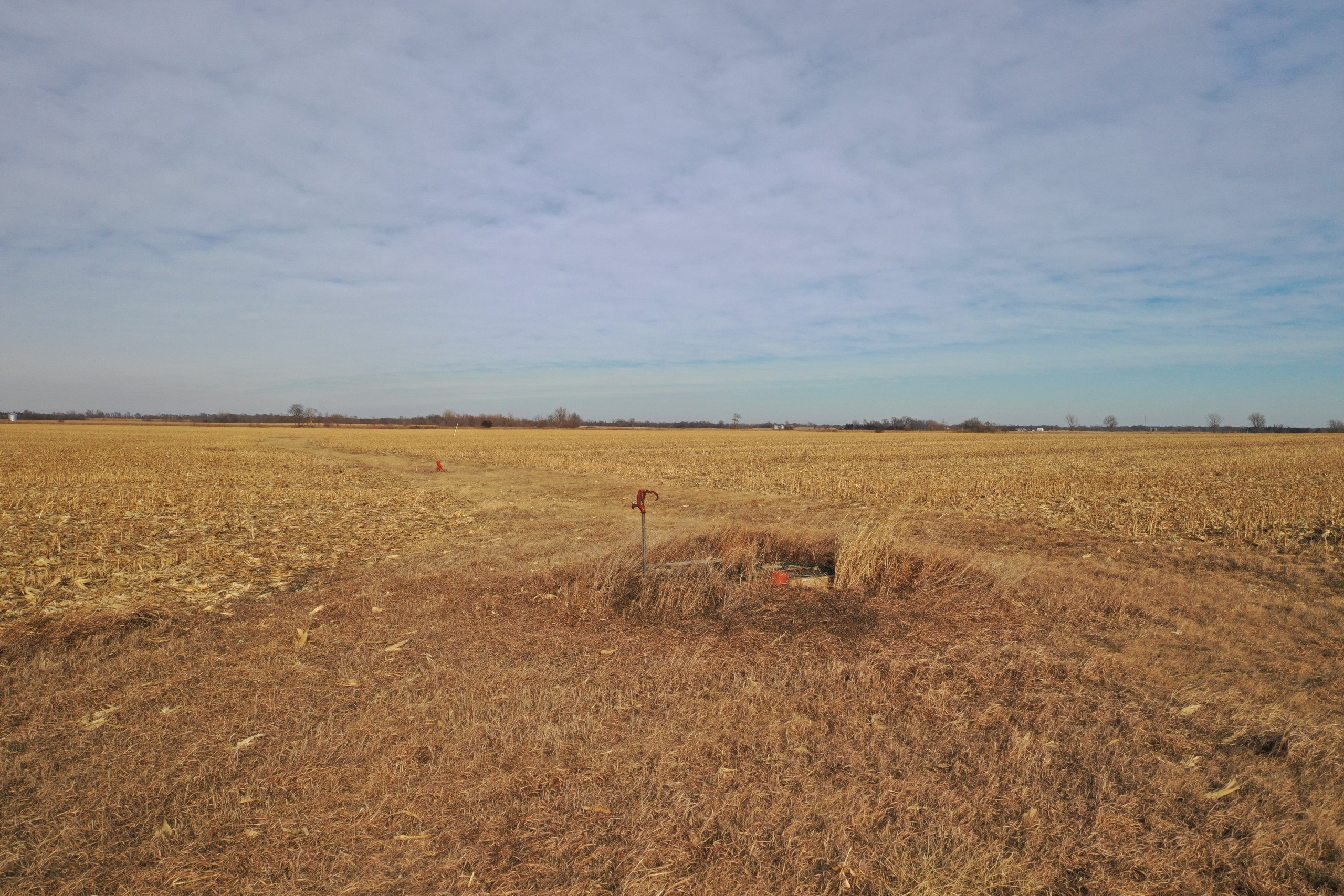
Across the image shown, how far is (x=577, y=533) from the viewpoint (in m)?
13.3

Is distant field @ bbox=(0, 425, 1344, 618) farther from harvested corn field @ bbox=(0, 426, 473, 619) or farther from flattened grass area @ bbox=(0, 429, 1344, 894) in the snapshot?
flattened grass area @ bbox=(0, 429, 1344, 894)

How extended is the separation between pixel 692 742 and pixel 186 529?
13.0 metres

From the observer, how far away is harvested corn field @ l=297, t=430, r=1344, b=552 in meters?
13.6

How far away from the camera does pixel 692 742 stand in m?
4.31

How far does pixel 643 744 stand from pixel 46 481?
26876 mm

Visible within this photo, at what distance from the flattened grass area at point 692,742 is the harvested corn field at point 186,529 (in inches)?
65.2

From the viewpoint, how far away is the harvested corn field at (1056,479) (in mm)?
13562

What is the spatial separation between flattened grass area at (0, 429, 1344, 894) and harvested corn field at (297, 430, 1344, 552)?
6.56 metres

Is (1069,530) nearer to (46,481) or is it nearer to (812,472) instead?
(812,472)

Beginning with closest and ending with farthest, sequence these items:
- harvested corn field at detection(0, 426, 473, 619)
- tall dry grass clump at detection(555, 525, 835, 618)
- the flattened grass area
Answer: the flattened grass area → tall dry grass clump at detection(555, 525, 835, 618) → harvested corn field at detection(0, 426, 473, 619)

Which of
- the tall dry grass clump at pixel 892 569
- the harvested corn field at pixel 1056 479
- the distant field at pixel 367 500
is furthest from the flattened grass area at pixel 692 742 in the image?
the harvested corn field at pixel 1056 479

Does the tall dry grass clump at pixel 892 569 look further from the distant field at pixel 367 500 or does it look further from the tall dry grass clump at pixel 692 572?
the distant field at pixel 367 500

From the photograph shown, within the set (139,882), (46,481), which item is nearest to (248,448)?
(46,481)

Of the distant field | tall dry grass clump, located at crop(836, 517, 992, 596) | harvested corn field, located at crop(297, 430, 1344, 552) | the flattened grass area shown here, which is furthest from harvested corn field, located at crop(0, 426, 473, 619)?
harvested corn field, located at crop(297, 430, 1344, 552)
